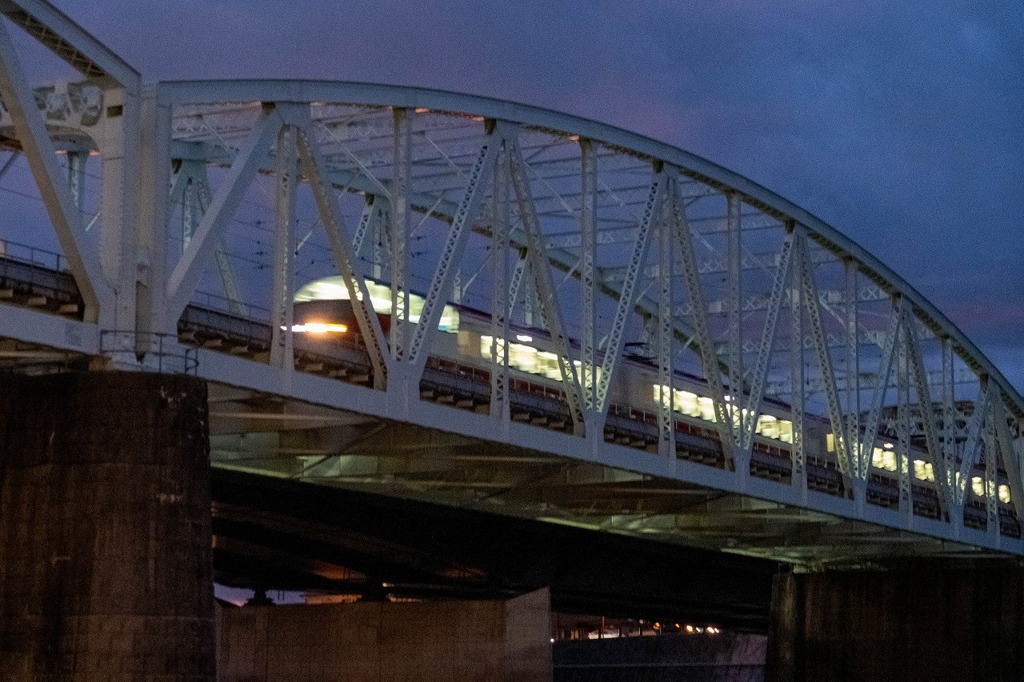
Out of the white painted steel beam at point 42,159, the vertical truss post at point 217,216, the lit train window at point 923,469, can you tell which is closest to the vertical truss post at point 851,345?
the lit train window at point 923,469

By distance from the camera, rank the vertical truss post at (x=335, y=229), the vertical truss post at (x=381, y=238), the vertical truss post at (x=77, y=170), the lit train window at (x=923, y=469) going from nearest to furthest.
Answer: the vertical truss post at (x=335, y=229) < the vertical truss post at (x=77, y=170) < the vertical truss post at (x=381, y=238) < the lit train window at (x=923, y=469)

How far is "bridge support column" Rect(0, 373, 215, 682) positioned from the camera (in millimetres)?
31094

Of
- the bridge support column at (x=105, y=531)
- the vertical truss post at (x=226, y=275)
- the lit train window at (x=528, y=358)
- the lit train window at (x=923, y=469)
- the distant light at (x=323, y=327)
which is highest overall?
the vertical truss post at (x=226, y=275)

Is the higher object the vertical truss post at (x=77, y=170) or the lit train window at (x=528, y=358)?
the vertical truss post at (x=77, y=170)

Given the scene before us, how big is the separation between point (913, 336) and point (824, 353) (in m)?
12.9

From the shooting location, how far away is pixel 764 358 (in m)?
59.1

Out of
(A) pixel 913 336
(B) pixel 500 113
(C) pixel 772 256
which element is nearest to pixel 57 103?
(B) pixel 500 113

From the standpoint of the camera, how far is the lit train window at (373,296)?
56438 millimetres

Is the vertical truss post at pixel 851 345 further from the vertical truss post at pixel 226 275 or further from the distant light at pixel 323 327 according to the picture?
the vertical truss post at pixel 226 275

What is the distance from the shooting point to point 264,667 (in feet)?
220

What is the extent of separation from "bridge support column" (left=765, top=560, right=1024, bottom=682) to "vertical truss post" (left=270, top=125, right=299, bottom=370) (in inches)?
1974

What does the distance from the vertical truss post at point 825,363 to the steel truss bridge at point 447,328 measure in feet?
0.31

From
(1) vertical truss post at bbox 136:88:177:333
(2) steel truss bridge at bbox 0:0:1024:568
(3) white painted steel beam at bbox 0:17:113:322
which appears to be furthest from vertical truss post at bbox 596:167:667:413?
(3) white painted steel beam at bbox 0:17:113:322

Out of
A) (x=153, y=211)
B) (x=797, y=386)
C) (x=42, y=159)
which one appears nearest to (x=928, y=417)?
(x=797, y=386)
